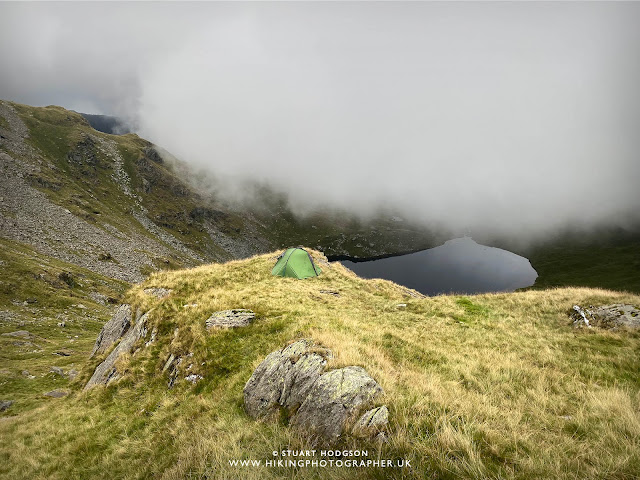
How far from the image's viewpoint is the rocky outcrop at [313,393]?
6.61m

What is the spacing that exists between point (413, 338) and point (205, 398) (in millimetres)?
10466

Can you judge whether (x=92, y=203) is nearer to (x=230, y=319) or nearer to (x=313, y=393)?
(x=230, y=319)

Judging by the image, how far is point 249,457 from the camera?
6426 millimetres

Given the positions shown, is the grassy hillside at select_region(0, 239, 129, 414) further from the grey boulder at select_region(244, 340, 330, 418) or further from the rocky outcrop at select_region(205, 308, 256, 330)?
the grey boulder at select_region(244, 340, 330, 418)

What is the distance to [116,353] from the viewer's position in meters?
17.8

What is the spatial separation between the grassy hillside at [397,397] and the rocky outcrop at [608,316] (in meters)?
0.78

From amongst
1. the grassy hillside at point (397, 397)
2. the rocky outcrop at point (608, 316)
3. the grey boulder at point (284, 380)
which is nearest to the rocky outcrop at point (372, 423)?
the grassy hillside at point (397, 397)

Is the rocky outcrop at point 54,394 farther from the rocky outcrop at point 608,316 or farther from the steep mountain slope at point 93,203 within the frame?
the steep mountain slope at point 93,203

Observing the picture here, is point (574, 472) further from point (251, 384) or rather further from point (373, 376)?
point (251, 384)

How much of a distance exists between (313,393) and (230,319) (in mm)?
8763

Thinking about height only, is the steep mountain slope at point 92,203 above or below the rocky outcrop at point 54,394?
above

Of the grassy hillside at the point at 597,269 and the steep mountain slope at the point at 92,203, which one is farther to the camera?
the grassy hillside at the point at 597,269

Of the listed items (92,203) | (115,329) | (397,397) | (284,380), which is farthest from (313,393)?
(92,203)

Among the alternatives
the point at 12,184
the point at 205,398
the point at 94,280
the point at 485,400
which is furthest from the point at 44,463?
the point at 12,184
